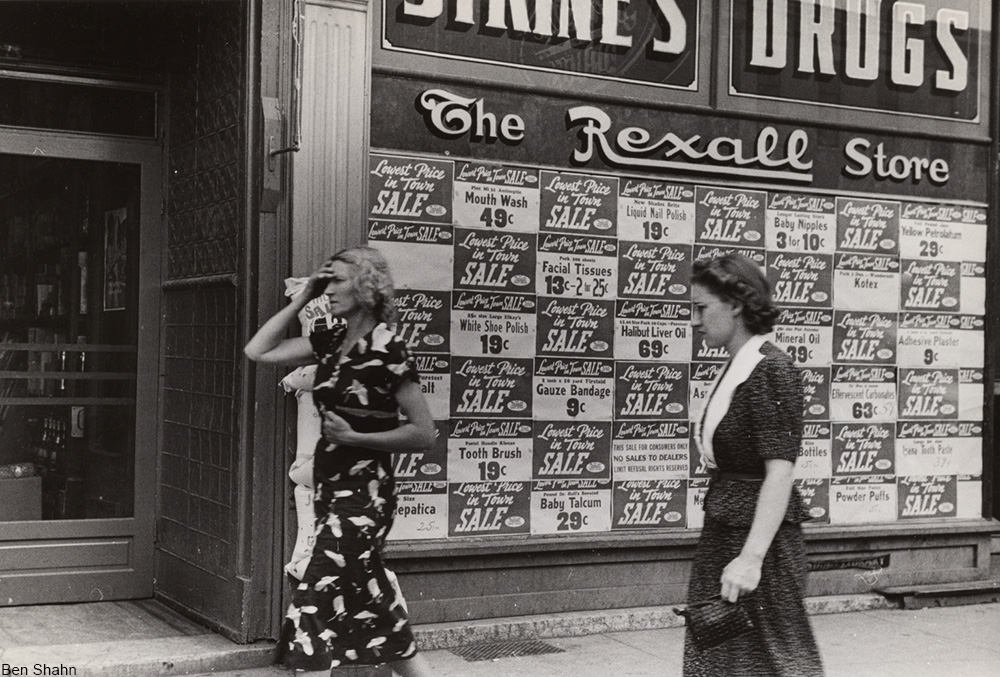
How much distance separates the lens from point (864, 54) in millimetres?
7973

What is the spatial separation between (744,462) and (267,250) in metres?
3.07

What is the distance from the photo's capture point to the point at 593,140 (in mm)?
7191

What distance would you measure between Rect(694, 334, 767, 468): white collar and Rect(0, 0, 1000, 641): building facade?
9.09 feet

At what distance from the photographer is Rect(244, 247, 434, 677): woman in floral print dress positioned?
4.41m

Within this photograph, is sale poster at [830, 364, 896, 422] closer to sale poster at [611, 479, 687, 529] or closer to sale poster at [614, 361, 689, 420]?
sale poster at [614, 361, 689, 420]

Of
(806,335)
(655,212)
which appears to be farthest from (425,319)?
(806,335)

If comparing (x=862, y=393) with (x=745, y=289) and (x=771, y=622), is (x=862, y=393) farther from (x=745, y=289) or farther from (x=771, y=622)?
(x=771, y=622)

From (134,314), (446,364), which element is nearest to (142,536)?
(134,314)

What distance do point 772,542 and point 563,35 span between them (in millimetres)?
4049

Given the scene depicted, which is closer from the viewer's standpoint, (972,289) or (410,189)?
(410,189)

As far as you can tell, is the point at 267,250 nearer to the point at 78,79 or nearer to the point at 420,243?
the point at 420,243

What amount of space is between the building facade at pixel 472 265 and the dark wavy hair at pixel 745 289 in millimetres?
2712

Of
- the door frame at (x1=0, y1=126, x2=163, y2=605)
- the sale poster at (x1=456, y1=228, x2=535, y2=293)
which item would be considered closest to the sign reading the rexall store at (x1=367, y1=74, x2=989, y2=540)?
the sale poster at (x1=456, y1=228, x2=535, y2=293)

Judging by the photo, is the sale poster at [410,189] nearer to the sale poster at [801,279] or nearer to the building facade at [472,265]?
the building facade at [472,265]
